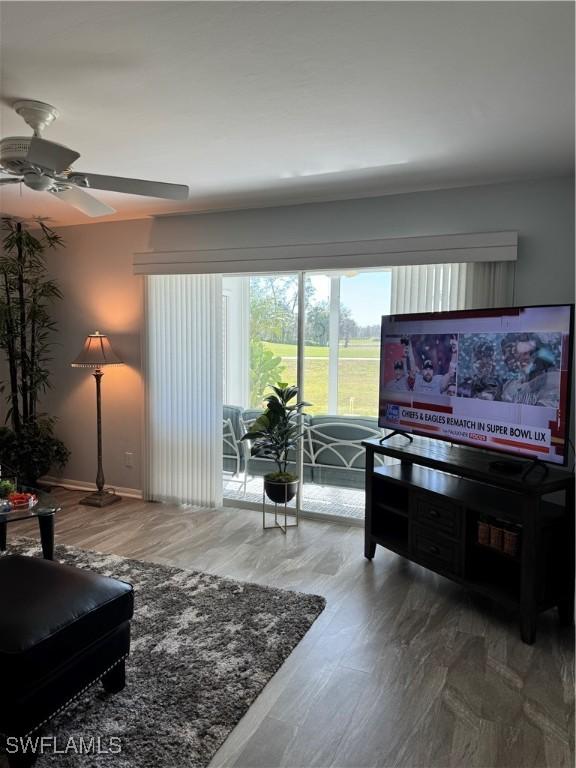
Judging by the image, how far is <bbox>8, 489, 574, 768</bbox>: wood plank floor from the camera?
1.83 m

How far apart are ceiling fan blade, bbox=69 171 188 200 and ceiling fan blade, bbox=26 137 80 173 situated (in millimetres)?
235

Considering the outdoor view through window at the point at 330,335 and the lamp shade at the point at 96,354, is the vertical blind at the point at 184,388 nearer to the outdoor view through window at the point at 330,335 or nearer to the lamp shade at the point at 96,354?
the lamp shade at the point at 96,354

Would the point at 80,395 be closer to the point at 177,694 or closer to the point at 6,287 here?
the point at 6,287

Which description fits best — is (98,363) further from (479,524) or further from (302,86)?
(479,524)

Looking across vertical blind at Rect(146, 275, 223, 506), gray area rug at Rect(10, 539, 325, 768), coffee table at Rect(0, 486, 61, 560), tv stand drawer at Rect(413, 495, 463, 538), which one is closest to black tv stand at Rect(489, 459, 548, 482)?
tv stand drawer at Rect(413, 495, 463, 538)

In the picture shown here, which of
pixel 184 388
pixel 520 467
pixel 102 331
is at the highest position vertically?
pixel 102 331

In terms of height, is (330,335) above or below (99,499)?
above

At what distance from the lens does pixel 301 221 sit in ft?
13.0

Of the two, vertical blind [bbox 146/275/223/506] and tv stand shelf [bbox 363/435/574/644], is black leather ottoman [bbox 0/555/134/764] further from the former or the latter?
vertical blind [bbox 146/275/223/506]

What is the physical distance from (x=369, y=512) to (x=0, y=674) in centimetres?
227

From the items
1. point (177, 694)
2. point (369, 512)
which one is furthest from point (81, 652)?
point (369, 512)

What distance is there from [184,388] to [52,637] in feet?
9.44

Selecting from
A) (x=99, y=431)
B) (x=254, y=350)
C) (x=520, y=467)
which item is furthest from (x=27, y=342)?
(x=520, y=467)

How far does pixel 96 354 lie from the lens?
4.41 m
